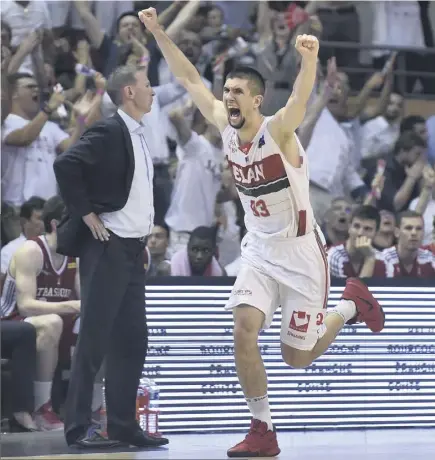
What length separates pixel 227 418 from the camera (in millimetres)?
7070

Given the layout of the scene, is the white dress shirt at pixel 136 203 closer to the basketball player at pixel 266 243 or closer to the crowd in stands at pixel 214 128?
the basketball player at pixel 266 243

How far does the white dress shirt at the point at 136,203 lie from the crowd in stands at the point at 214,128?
257 centimetres

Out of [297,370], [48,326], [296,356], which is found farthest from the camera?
[48,326]

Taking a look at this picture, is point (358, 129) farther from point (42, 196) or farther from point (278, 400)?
point (278, 400)

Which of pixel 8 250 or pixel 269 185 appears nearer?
pixel 269 185

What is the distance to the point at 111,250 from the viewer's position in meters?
5.89

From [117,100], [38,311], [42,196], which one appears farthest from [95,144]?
[42,196]

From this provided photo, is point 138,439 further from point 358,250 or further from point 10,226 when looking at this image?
point 358,250

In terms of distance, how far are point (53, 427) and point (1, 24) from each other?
13.9 feet

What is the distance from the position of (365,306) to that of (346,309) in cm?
18

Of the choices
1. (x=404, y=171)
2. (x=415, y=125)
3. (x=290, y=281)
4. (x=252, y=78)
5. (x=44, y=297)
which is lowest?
(x=44, y=297)

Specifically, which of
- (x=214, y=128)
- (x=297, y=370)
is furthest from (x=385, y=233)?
(x=297, y=370)

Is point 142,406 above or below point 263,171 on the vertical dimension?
below

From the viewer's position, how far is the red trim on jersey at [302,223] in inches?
234
